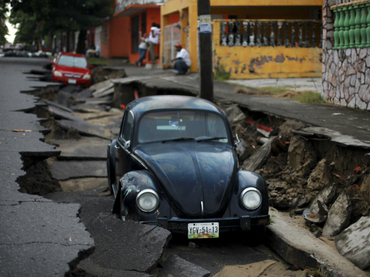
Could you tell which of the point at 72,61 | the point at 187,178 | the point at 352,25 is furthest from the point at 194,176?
the point at 72,61

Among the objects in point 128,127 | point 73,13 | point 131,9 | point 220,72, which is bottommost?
point 128,127

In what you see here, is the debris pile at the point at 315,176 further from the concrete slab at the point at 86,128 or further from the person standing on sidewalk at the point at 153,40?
the person standing on sidewalk at the point at 153,40

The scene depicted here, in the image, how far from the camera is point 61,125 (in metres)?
10.7

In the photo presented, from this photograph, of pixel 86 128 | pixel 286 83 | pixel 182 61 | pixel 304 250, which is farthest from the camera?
pixel 182 61

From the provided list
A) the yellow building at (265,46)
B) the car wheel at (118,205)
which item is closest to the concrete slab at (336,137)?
the car wheel at (118,205)

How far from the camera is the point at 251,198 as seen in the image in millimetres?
4477

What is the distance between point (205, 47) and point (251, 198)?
4.70m

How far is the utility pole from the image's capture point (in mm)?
8391

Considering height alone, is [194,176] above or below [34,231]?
above

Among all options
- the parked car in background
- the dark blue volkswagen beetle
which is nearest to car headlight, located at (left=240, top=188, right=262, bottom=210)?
the dark blue volkswagen beetle

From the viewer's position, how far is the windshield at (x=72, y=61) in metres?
20.8

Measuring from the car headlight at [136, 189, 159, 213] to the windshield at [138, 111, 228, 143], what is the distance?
1.12m

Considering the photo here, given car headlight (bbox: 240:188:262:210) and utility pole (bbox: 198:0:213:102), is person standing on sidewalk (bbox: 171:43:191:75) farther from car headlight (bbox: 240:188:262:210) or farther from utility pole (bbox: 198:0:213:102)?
car headlight (bbox: 240:188:262:210)

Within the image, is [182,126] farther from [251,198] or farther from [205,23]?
[205,23]
